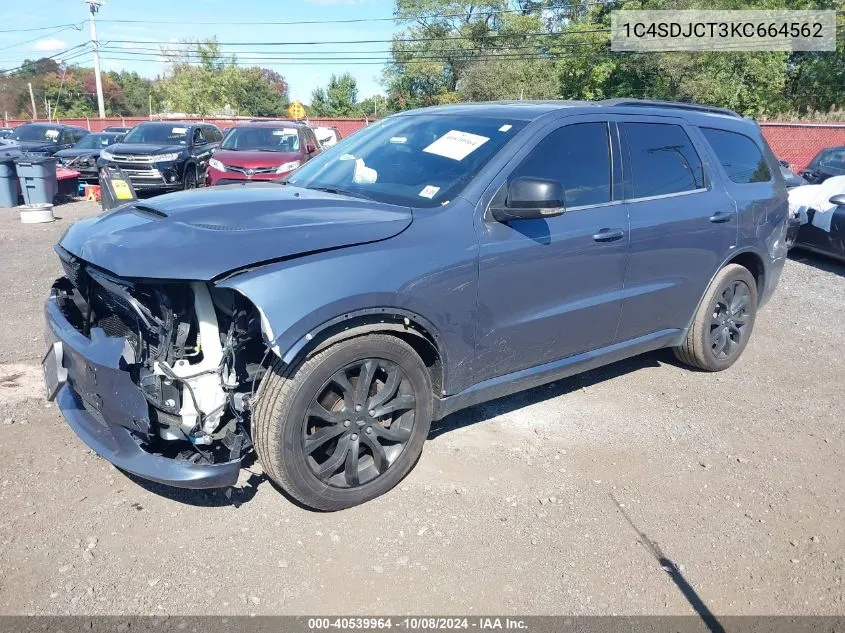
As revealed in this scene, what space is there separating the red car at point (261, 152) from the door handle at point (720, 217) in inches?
311

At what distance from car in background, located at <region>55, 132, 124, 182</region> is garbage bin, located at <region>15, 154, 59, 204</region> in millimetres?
2188

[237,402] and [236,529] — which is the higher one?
[237,402]

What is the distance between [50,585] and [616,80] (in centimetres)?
3434

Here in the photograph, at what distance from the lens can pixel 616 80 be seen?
32531mm

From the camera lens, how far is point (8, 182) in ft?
43.5

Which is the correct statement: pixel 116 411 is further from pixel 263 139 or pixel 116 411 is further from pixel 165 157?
pixel 165 157

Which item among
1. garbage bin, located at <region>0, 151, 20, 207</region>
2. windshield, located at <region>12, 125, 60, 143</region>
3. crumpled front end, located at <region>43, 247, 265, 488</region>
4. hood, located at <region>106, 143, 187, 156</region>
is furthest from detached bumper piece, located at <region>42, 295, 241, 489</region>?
windshield, located at <region>12, 125, 60, 143</region>

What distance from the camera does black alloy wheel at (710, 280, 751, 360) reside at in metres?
4.94

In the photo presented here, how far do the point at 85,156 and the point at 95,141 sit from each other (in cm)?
293

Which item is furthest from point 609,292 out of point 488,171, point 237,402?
point 237,402

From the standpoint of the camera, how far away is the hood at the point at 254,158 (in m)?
11.7

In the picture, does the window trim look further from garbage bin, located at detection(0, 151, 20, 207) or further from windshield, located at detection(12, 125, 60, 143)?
windshield, located at detection(12, 125, 60, 143)

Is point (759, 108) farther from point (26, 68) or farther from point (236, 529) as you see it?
point (26, 68)

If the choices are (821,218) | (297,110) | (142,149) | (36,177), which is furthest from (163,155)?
(297,110)
